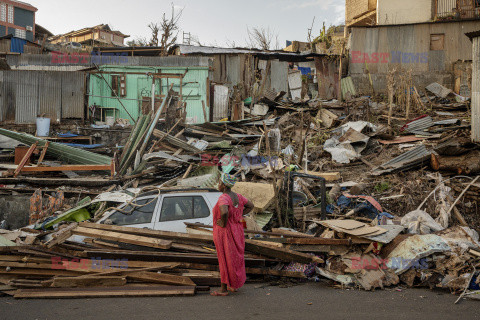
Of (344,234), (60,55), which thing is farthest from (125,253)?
(60,55)

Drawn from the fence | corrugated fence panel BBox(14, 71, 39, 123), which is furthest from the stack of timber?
the fence

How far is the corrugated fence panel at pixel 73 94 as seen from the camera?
59.8ft

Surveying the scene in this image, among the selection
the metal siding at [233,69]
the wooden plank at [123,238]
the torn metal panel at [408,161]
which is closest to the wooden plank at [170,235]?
the wooden plank at [123,238]

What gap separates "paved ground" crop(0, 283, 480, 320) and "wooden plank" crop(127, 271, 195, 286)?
12.1 inches

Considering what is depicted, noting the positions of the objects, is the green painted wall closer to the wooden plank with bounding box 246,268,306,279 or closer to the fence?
the wooden plank with bounding box 246,268,306,279

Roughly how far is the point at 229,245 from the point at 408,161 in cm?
782

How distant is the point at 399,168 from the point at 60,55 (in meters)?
17.9

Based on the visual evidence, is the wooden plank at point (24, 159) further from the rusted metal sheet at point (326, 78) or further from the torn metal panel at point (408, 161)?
the rusted metal sheet at point (326, 78)

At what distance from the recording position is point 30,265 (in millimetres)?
5625

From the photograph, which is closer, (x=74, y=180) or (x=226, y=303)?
(x=226, y=303)

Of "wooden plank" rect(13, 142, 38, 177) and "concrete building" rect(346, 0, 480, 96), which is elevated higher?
"concrete building" rect(346, 0, 480, 96)

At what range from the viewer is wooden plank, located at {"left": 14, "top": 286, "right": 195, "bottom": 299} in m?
5.04

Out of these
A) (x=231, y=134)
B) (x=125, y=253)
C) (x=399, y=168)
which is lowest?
(x=125, y=253)

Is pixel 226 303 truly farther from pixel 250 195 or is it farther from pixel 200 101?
pixel 200 101
